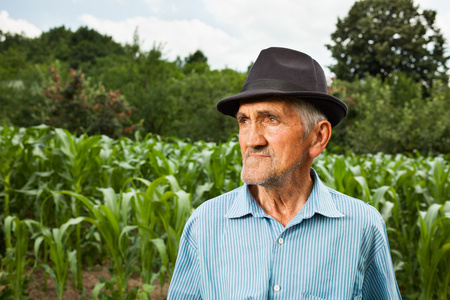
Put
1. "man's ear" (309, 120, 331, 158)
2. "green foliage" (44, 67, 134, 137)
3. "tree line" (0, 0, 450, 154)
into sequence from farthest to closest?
"green foliage" (44, 67, 134, 137) < "tree line" (0, 0, 450, 154) < "man's ear" (309, 120, 331, 158)

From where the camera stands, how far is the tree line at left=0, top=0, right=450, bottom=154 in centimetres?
1343

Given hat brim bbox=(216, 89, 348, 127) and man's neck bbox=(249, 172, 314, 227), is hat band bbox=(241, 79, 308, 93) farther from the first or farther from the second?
man's neck bbox=(249, 172, 314, 227)

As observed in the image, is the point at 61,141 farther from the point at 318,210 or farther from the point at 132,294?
the point at 318,210

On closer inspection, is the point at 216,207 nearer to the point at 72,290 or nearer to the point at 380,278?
the point at 380,278

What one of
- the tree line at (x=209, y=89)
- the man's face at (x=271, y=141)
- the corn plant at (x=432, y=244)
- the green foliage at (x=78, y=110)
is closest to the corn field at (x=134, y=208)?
the corn plant at (x=432, y=244)

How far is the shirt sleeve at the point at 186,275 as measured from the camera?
4.78 ft

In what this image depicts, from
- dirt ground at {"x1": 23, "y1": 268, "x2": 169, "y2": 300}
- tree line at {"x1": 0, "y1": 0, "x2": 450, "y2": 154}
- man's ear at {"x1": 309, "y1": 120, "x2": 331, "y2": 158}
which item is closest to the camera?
man's ear at {"x1": 309, "y1": 120, "x2": 331, "y2": 158}

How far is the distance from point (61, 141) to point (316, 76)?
10.5 ft

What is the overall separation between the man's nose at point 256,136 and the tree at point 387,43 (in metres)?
31.4

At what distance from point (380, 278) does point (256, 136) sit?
0.61 metres

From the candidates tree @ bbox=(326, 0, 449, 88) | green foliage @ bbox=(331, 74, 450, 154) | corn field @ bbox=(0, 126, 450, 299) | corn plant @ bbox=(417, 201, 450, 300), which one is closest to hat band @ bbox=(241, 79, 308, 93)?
corn field @ bbox=(0, 126, 450, 299)

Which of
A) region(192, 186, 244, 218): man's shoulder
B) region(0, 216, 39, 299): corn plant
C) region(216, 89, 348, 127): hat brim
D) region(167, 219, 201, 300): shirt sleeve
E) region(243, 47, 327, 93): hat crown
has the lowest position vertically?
region(0, 216, 39, 299): corn plant

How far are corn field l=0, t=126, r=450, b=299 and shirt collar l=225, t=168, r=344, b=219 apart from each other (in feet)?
4.51

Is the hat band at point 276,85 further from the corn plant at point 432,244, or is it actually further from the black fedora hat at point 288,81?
the corn plant at point 432,244
